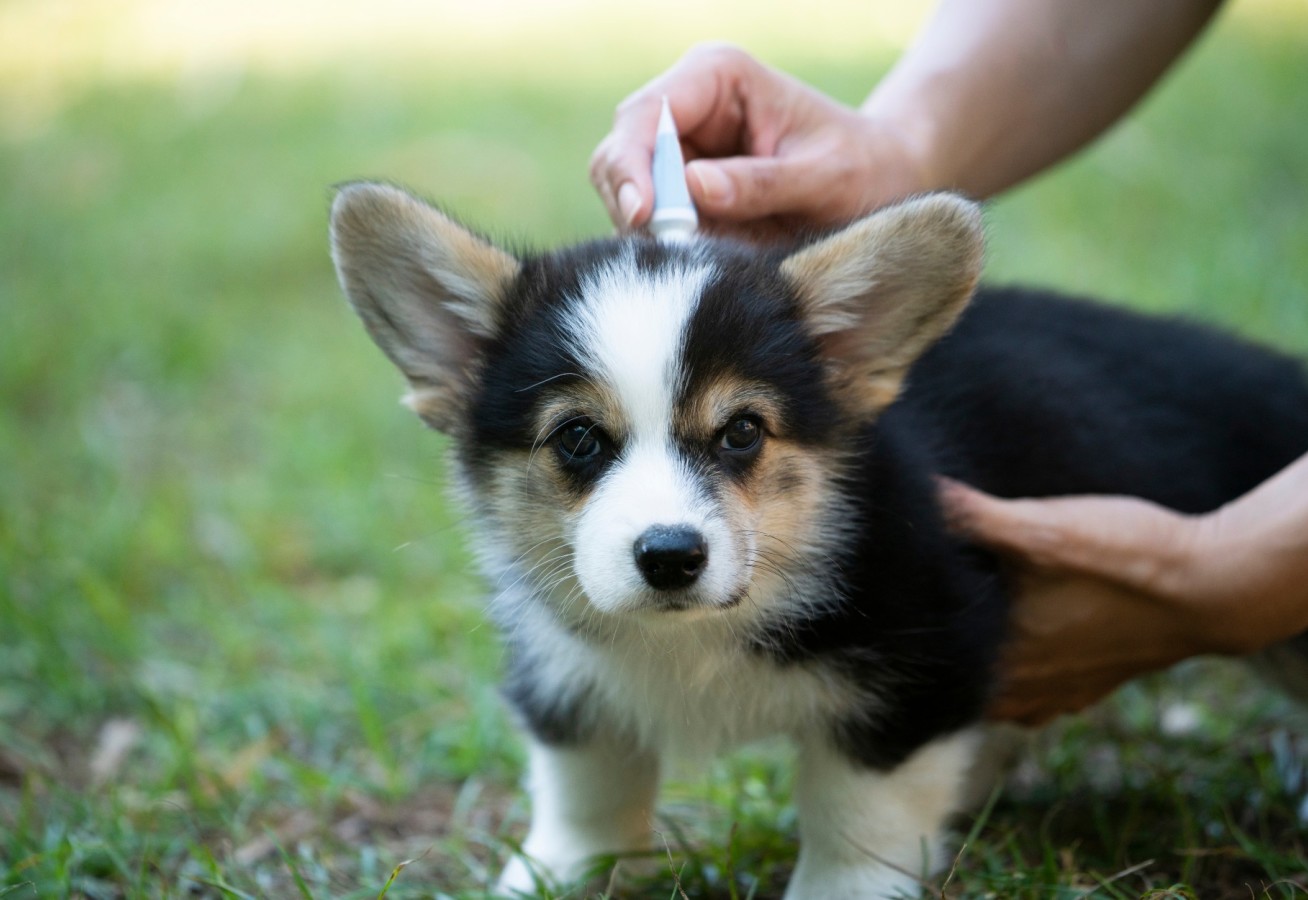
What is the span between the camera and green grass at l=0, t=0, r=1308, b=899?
118 inches

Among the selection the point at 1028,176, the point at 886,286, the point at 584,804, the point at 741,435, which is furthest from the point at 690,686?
the point at 1028,176

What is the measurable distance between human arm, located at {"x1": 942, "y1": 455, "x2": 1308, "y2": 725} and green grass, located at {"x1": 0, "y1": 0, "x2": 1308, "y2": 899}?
0.35 m

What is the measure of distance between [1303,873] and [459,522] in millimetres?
1969

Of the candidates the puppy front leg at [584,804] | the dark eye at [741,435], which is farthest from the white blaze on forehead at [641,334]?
the puppy front leg at [584,804]

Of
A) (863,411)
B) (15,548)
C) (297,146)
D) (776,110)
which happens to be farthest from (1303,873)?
(297,146)

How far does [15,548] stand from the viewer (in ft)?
14.3

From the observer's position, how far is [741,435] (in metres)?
2.51

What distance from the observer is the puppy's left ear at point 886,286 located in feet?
8.16

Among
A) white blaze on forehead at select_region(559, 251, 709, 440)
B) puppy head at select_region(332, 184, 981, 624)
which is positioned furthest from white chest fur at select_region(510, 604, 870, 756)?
white blaze on forehead at select_region(559, 251, 709, 440)

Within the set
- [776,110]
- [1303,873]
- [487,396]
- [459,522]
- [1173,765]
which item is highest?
[776,110]

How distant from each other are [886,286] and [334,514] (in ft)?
9.36

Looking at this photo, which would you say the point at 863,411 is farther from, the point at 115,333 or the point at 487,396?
the point at 115,333

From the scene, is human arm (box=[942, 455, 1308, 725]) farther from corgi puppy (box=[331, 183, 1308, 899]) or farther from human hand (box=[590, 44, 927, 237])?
human hand (box=[590, 44, 927, 237])

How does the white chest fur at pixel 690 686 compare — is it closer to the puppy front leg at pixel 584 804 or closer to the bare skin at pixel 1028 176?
the puppy front leg at pixel 584 804
